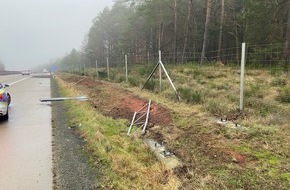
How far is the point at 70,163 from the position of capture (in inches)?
218

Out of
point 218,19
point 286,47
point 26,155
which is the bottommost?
point 26,155

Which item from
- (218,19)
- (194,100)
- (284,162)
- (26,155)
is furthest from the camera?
(218,19)

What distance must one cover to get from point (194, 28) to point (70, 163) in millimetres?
34887

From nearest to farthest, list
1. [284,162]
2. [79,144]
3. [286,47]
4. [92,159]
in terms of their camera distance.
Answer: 1. [284,162]
2. [92,159]
3. [79,144]
4. [286,47]

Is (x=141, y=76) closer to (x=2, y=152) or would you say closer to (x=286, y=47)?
(x=286, y=47)

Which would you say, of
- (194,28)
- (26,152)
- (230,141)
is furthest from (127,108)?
(194,28)

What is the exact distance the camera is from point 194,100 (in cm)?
1024

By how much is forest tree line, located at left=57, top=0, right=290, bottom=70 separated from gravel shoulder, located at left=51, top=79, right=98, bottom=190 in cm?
982

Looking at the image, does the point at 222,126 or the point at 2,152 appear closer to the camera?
the point at 2,152

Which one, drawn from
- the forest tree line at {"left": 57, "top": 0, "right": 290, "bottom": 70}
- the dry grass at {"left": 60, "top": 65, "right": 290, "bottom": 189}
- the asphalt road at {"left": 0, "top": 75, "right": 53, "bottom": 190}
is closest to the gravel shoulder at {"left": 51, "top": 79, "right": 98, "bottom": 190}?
the asphalt road at {"left": 0, "top": 75, "right": 53, "bottom": 190}

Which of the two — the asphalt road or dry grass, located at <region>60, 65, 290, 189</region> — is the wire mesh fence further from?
the asphalt road

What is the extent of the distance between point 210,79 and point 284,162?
453 inches

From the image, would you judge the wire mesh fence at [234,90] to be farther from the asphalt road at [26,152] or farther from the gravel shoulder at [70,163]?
the asphalt road at [26,152]

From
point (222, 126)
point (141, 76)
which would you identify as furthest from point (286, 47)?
point (222, 126)
